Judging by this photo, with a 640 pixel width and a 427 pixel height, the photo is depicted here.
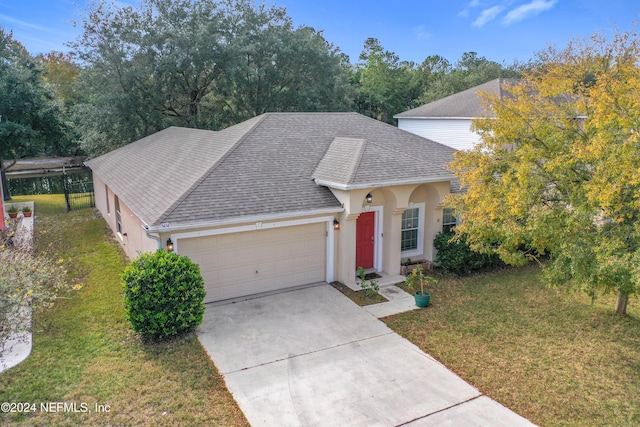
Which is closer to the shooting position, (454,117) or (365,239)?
(365,239)

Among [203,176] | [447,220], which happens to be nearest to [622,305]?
[447,220]

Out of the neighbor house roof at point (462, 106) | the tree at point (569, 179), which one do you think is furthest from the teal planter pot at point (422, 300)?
the neighbor house roof at point (462, 106)

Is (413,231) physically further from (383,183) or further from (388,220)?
(383,183)

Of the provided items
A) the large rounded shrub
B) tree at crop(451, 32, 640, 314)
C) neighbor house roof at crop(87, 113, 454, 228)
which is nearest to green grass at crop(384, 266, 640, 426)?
tree at crop(451, 32, 640, 314)

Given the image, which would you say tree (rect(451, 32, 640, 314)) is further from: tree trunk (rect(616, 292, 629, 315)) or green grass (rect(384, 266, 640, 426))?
green grass (rect(384, 266, 640, 426))

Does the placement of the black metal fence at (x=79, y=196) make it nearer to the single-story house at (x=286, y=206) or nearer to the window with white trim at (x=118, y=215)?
the window with white trim at (x=118, y=215)
